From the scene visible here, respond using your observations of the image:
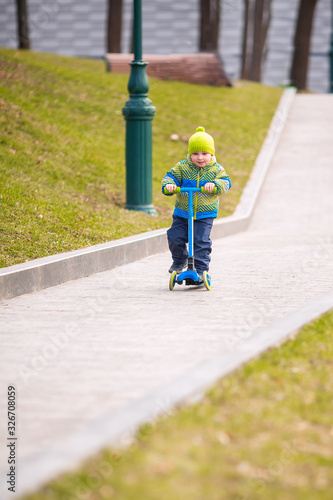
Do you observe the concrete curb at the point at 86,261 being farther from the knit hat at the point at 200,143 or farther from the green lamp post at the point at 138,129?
the knit hat at the point at 200,143

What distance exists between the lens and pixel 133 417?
375 centimetres

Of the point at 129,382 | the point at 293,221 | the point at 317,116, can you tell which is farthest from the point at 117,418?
the point at 317,116

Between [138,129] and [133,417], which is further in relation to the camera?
[138,129]

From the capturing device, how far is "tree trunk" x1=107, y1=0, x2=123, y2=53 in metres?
28.2

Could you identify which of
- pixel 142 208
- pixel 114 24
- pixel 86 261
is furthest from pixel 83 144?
pixel 114 24

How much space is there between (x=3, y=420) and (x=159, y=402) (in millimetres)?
860

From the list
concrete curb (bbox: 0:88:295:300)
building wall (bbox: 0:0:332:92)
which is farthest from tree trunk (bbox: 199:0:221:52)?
building wall (bbox: 0:0:332:92)

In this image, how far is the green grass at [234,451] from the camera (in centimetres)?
320

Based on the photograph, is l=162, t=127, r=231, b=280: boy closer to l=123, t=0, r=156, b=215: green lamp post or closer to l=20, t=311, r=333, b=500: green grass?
l=20, t=311, r=333, b=500: green grass

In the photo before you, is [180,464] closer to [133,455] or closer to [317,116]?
[133,455]

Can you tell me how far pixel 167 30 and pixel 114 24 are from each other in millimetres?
21387

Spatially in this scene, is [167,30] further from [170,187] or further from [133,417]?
[133,417]

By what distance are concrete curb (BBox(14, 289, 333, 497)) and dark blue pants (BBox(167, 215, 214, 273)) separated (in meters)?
2.92

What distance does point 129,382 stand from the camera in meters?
4.86
